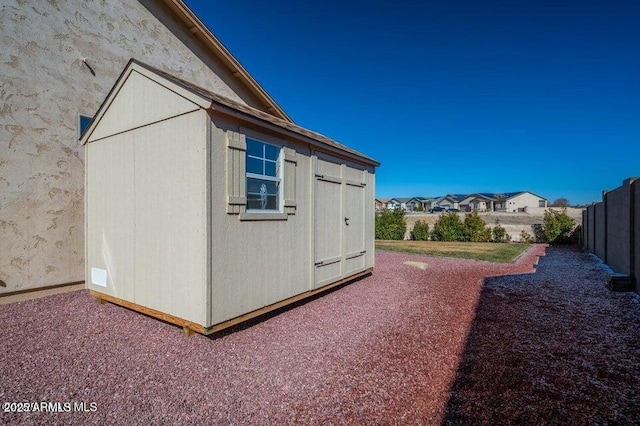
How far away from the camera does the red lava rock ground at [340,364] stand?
251cm

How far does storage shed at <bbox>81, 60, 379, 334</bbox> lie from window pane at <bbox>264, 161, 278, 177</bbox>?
0.02 metres

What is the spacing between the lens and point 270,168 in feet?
15.6

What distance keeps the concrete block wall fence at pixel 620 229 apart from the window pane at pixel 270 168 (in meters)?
7.40

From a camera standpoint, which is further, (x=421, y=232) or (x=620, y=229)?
(x=421, y=232)

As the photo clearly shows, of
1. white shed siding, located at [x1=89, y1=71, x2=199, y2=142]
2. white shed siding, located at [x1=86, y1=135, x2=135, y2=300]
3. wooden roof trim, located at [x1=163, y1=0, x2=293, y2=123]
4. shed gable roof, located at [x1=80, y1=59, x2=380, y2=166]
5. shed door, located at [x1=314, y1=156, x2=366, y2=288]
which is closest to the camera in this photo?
shed gable roof, located at [x1=80, y1=59, x2=380, y2=166]

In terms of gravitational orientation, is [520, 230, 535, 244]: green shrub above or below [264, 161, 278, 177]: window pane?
below

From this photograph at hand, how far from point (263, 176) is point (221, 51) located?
20.8 feet

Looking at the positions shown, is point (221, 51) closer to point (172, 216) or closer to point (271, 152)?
point (271, 152)

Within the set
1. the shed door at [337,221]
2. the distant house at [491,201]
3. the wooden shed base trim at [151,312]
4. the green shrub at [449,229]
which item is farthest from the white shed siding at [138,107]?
the distant house at [491,201]

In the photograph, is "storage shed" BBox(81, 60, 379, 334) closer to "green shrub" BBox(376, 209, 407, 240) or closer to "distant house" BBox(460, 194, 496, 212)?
"green shrub" BBox(376, 209, 407, 240)

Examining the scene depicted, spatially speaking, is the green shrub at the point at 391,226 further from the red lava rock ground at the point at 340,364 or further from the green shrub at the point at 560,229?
the red lava rock ground at the point at 340,364

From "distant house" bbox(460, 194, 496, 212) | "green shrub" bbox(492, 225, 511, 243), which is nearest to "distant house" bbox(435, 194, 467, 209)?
"distant house" bbox(460, 194, 496, 212)

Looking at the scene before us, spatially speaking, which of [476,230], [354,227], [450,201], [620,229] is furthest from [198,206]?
[450,201]

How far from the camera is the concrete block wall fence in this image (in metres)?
Result: 6.33
